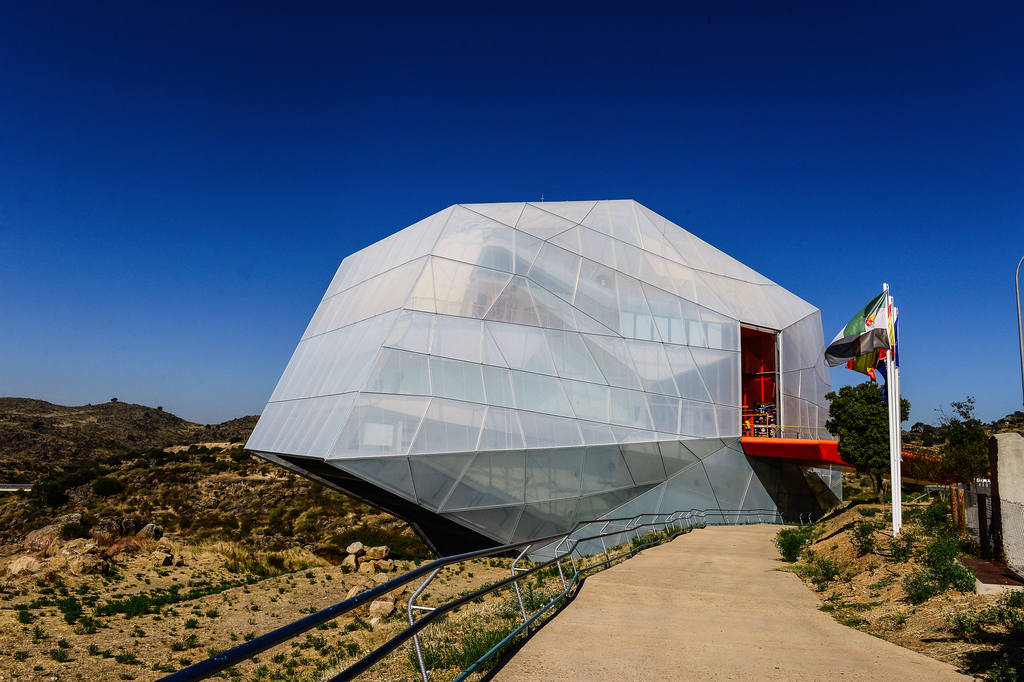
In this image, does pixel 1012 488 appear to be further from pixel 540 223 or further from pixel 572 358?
pixel 540 223

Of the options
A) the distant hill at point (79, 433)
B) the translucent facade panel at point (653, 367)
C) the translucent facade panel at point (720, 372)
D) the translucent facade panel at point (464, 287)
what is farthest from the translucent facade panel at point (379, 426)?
the distant hill at point (79, 433)

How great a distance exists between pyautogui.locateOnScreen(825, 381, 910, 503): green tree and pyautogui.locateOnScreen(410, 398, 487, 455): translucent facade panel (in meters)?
15.7

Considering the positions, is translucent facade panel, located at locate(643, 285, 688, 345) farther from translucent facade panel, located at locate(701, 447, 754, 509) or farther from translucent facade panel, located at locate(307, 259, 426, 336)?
translucent facade panel, located at locate(307, 259, 426, 336)

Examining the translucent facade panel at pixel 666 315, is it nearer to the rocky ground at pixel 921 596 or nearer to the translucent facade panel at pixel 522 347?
the translucent facade panel at pixel 522 347

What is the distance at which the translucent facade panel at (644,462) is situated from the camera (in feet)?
72.3

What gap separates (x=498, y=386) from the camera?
19.6 meters

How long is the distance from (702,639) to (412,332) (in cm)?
1310

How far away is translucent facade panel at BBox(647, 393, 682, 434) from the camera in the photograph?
2328 centimetres

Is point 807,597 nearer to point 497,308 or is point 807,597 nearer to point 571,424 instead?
point 571,424

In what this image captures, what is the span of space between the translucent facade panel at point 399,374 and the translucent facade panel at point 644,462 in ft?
24.6

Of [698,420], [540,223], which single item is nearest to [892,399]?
[698,420]

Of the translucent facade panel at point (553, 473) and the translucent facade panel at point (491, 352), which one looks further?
the translucent facade panel at point (491, 352)

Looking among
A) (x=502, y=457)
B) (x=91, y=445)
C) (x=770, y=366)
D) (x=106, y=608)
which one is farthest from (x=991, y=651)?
(x=91, y=445)

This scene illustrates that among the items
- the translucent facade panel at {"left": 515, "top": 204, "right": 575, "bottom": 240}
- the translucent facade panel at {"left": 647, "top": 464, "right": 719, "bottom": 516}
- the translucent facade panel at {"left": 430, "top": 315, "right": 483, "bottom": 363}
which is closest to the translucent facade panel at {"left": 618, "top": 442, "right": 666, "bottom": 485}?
the translucent facade panel at {"left": 647, "top": 464, "right": 719, "bottom": 516}
